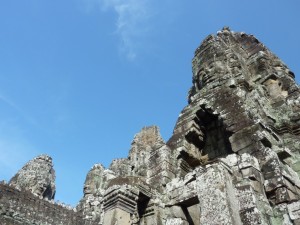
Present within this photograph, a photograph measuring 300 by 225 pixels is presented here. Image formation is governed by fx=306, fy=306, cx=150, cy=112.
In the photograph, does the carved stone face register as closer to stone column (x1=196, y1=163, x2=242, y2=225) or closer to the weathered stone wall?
the weathered stone wall

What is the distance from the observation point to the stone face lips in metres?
23.7

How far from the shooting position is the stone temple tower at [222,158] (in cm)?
526

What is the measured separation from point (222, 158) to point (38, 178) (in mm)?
21334

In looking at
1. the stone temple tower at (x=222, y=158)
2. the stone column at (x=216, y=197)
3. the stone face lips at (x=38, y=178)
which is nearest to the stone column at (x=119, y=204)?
the stone temple tower at (x=222, y=158)

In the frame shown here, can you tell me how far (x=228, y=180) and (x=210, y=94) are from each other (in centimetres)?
435

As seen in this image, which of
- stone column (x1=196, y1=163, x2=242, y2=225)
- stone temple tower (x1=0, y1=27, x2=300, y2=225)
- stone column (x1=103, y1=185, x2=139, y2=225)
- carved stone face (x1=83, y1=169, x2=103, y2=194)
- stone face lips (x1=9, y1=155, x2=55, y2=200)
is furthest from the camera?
stone face lips (x1=9, y1=155, x2=55, y2=200)

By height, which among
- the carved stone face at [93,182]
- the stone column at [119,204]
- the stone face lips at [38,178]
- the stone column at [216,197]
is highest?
the stone face lips at [38,178]

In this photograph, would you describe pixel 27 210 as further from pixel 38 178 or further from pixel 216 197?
pixel 38 178

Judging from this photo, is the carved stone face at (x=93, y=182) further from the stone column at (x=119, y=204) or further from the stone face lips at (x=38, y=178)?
the stone column at (x=119, y=204)

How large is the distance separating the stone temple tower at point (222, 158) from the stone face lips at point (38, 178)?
441 inches

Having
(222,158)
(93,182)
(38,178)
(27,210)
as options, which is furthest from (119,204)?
(38,178)

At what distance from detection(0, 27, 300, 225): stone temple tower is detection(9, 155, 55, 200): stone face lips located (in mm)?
11205

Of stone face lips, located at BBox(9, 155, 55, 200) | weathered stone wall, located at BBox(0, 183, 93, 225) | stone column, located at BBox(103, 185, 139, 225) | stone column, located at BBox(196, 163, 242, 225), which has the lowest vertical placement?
stone column, located at BBox(196, 163, 242, 225)

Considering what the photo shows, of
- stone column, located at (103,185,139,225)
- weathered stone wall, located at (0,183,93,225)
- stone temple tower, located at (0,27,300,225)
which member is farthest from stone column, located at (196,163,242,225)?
weathered stone wall, located at (0,183,93,225)
